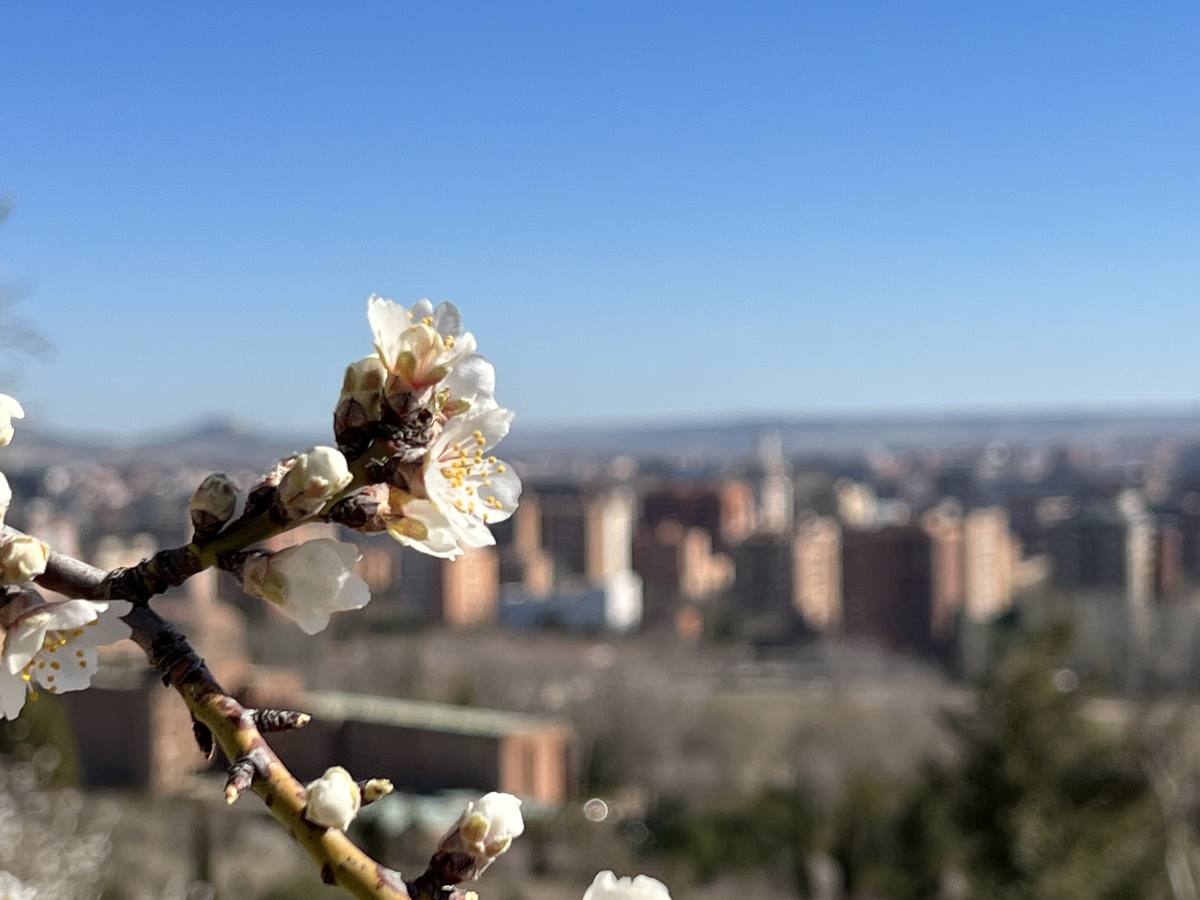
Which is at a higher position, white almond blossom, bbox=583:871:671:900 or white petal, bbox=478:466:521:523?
white petal, bbox=478:466:521:523

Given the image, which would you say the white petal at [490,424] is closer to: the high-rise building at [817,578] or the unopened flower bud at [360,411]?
the unopened flower bud at [360,411]

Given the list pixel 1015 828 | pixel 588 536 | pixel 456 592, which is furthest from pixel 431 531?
pixel 588 536

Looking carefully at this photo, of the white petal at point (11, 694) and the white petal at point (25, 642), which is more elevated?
the white petal at point (25, 642)

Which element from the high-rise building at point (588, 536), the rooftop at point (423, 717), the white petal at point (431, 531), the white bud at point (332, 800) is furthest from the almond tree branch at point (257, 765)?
the high-rise building at point (588, 536)

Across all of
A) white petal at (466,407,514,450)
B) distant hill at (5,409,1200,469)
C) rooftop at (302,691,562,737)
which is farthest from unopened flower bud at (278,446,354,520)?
distant hill at (5,409,1200,469)

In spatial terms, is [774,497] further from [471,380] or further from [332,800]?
[332,800]

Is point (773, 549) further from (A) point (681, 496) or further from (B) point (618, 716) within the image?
(B) point (618, 716)

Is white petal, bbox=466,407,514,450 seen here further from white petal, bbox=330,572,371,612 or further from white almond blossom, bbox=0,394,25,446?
white almond blossom, bbox=0,394,25,446
